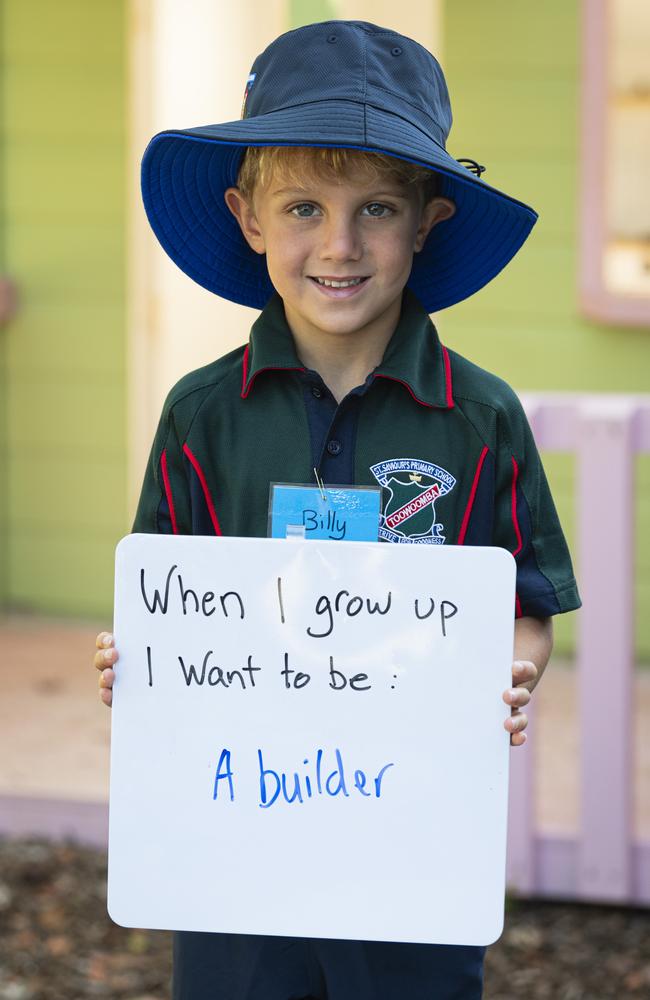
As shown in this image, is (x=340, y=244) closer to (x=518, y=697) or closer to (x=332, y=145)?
(x=332, y=145)

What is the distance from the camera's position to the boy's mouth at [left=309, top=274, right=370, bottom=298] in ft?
5.81

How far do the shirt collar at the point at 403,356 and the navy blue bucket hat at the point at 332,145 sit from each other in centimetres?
13

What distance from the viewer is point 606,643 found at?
3.32m

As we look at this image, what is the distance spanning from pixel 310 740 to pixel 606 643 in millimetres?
1721

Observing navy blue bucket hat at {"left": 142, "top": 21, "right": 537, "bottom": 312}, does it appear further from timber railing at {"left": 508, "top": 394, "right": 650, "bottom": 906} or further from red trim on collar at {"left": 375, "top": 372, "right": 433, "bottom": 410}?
timber railing at {"left": 508, "top": 394, "right": 650, "bottom": 906}

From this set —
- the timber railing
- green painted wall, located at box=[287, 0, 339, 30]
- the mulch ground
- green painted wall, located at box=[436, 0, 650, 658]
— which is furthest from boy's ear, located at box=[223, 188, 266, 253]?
green painted wall, located at box=[436, 0, 650, 658]

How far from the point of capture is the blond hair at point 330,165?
1732 millimetres

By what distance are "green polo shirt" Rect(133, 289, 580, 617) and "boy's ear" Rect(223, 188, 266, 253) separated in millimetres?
95

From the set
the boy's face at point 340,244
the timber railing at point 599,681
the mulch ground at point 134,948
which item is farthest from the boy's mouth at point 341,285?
the mulch ground at point 134,948

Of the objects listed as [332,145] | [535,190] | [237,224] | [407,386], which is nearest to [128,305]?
[535,190]

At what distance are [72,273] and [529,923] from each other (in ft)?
10.2

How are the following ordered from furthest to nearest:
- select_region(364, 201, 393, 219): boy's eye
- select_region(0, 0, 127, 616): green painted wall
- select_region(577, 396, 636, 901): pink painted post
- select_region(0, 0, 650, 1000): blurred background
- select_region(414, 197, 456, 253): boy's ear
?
select_region(0, 0, 127, 616): green painted wall → select_region(0, 0, 650, 1000): blurred background → select_region(577, 396, 636, 901): pink painted post → select_region(414, 197, 456, 253): boy's ear → select_region(364, 201, 393, 219): boy's eye

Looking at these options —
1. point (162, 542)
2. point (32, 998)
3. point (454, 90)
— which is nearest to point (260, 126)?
point (162, 542)

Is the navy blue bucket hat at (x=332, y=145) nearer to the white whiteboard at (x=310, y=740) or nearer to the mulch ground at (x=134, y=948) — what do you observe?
the white whiteboard at (x=310, y=740)
